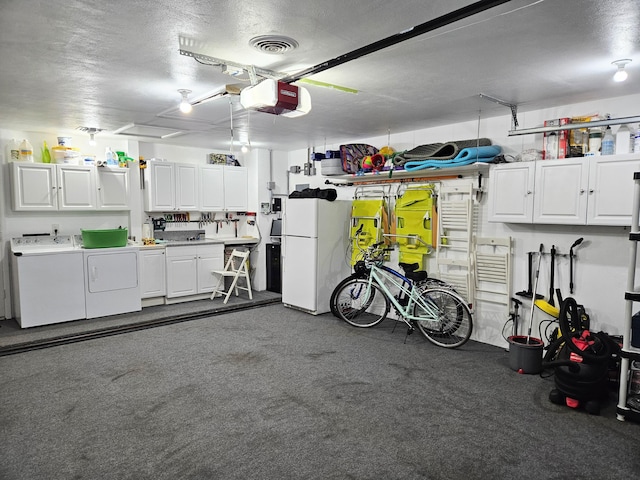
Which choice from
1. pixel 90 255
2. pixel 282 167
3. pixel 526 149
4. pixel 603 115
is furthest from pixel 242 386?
pixel 282 167

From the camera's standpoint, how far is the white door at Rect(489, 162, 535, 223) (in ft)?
12.8

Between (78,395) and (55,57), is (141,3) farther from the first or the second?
(78,395)

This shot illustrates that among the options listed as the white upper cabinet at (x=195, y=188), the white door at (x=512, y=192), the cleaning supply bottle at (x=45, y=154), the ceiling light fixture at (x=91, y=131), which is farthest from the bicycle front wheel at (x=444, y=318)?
the cleaning supply bottle at (x=45, y=154)

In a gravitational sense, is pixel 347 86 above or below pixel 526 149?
above

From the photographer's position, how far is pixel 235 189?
23.2 ft

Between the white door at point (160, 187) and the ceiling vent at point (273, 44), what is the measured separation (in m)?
4.17

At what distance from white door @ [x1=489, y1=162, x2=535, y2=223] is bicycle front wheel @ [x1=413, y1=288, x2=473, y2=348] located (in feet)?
3.26

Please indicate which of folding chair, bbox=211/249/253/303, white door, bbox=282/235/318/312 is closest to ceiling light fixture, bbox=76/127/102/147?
folding chair, bbox=211/249/253/303

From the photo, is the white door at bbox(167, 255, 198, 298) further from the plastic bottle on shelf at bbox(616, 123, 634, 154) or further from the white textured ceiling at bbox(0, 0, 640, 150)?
the plastic bottle on shelf at bbox(616, 123, 634, 154)

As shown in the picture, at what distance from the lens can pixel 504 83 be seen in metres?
3.25

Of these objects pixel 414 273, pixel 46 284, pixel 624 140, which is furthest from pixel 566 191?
pixel 46 284

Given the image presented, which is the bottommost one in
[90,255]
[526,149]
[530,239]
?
[90,255]

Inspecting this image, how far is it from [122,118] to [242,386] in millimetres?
3323

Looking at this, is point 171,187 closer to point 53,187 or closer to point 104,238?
point 104,238
